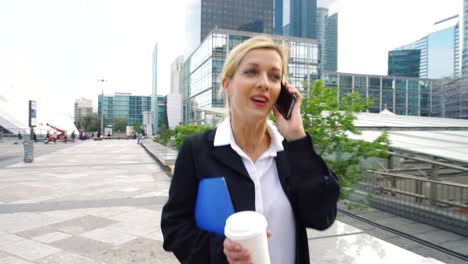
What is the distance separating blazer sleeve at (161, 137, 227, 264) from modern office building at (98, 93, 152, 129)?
431ft

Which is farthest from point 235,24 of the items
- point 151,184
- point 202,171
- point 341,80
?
point 202,171

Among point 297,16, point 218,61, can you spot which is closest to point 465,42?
point 297,16

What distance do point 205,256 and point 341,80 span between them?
79.1 m

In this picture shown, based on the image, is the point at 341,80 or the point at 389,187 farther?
the point at 341,80

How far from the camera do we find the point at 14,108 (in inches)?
2411

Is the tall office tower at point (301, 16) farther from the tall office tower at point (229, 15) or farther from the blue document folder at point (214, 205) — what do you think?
the blue document folder at point (214, 205)

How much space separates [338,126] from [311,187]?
3145 mm

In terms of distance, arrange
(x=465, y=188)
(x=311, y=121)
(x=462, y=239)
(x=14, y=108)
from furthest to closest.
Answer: (x=14, y=108), (x=465, y=188), (x=462, y=239), (x=311, y=121)

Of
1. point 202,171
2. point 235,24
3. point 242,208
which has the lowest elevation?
point 242,208

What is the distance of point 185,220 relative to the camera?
4.63 ft

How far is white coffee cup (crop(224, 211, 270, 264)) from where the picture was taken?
1.00 meters

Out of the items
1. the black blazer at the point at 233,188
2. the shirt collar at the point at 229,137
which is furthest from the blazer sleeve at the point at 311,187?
the shirt collar at the point at 229,137

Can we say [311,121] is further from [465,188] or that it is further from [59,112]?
[59,112]

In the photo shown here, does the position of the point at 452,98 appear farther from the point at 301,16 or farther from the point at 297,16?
the point at 297,16
